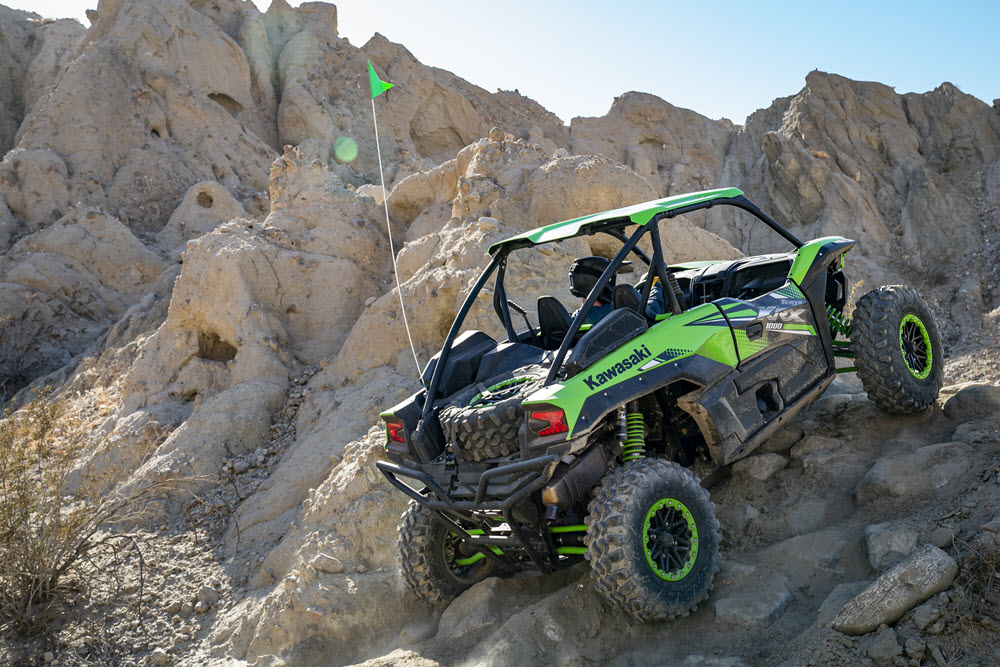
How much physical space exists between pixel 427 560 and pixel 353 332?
5.49 metres

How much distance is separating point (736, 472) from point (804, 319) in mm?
1274

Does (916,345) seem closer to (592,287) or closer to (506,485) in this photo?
(592,287)

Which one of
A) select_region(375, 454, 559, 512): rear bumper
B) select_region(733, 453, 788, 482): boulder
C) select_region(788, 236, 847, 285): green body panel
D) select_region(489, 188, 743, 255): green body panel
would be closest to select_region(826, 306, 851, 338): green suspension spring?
select_region(788, 236, 847, 285): green body panel

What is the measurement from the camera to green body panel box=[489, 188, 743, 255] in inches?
205

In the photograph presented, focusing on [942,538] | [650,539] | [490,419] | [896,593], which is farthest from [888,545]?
[490,419]

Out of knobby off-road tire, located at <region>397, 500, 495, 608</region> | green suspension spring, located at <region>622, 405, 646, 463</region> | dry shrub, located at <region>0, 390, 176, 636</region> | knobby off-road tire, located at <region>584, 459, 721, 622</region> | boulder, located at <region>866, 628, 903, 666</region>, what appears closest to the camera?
boulder, located at <region>866, 628, 903, 666</region>

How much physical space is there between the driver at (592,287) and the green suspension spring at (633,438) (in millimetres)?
1219

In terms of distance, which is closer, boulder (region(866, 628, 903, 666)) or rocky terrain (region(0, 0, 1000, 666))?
boulder (region(866, 628, 903, 666))

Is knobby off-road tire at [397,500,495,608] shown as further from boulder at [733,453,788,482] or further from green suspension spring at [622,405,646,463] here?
boulder at [733,453,788,482]

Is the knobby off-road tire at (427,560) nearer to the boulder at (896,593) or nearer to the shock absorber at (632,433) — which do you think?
the shock absorber at (632,433)

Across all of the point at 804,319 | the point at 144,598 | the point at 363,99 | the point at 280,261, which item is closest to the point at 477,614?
the point at 804,319

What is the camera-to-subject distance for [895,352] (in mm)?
5789

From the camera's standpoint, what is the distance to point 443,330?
9.70 meters

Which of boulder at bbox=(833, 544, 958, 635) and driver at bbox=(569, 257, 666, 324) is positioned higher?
driver at bbox=(569, 257, 666, 324)
